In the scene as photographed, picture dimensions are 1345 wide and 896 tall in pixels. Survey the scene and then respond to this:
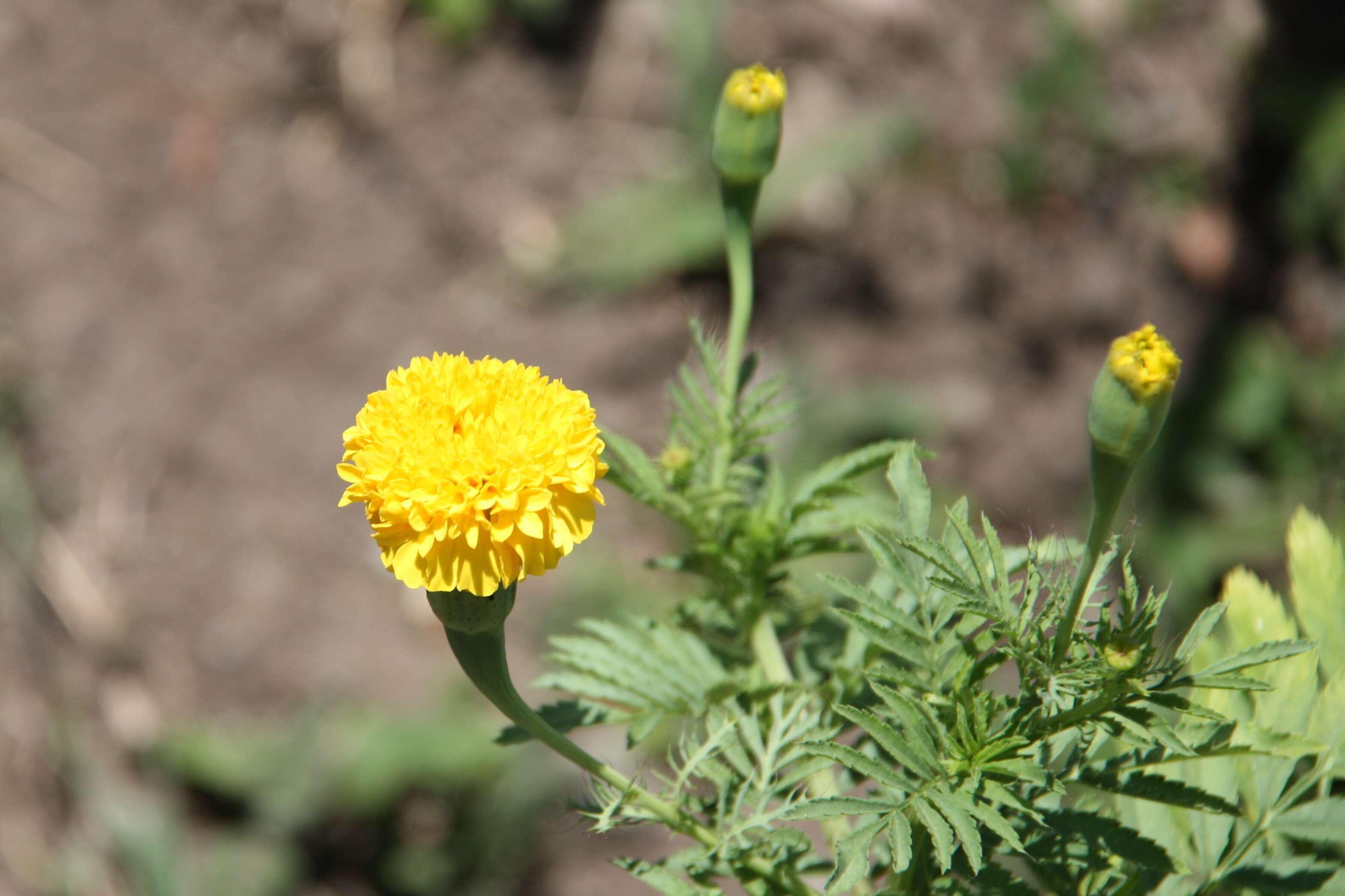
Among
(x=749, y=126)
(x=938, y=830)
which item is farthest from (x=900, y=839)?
(x=749, y=126)

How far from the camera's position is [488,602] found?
0.92 metres

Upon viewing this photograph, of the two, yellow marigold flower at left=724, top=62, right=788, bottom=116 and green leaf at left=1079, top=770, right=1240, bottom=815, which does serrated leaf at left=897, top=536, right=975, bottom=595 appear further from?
yellow marigold flower at left=724, top=62, right=788, bottom=116

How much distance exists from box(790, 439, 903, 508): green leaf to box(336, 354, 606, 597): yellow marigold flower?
0.26 metres

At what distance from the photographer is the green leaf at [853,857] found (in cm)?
81

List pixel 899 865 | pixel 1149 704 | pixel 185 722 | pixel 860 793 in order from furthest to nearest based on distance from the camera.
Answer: pixel 185 722 → pixel 860 793 → pixel 1149 704 → pixel 899 865

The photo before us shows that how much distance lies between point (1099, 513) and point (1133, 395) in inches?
3.8

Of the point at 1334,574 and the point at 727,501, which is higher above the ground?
the point at 727,501

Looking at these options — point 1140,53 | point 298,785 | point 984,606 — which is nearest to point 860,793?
point 984,606

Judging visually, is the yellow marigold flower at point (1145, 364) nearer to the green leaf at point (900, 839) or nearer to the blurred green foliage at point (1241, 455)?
the green leaf at point (900, 839)

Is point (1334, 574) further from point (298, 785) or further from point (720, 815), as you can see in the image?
point (298, 785)

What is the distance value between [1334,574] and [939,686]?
0.48m

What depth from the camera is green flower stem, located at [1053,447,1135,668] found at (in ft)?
2.73

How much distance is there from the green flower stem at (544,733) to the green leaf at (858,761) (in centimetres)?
15

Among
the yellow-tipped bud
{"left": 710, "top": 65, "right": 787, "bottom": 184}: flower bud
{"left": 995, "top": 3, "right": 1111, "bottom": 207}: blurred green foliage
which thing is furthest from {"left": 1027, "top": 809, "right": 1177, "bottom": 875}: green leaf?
{"left": 995, "top": 3, "right": 1111, "bottom": 207}: blurred green foliage
